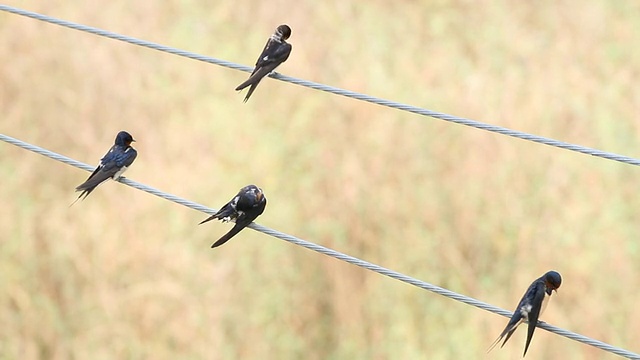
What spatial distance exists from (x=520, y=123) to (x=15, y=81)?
3.52 meters

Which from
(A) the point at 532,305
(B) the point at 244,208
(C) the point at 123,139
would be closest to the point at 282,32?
(C) the point at 123,139

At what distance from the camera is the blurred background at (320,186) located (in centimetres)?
548

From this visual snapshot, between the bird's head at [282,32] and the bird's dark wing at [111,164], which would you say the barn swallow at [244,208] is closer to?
the bird's dark wing at [111,164]

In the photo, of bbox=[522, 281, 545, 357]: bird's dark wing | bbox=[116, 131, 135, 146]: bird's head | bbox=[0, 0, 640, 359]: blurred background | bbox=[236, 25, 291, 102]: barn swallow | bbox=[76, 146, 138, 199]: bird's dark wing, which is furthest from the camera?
bbox=[0, 0, 640, 359]: blurred background

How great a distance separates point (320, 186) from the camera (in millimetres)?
6207

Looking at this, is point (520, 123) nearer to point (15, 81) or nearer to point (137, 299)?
point (137, 299)

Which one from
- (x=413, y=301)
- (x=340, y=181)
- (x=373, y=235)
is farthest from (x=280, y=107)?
(x=413, y=301)

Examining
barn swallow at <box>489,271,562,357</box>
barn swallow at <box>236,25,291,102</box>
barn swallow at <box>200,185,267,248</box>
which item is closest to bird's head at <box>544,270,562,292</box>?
barn swallow at <box>489,271,562,357</box>

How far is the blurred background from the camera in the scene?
18.0 ft

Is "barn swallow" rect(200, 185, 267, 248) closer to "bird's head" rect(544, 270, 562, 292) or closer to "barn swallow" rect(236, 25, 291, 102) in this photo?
"barn swallow" rect(236, 25, 291, 102)

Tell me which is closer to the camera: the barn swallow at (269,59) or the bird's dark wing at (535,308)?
the bird's dark wing at (535,308)

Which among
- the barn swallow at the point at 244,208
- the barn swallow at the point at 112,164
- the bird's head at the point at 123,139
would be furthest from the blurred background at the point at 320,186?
the barn swallow at the point at 244,208

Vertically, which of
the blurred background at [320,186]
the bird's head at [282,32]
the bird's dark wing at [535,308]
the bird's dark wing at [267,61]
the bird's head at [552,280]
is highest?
the bird's head at [282,32]

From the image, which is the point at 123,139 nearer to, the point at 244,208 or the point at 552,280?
the point at 244,208
